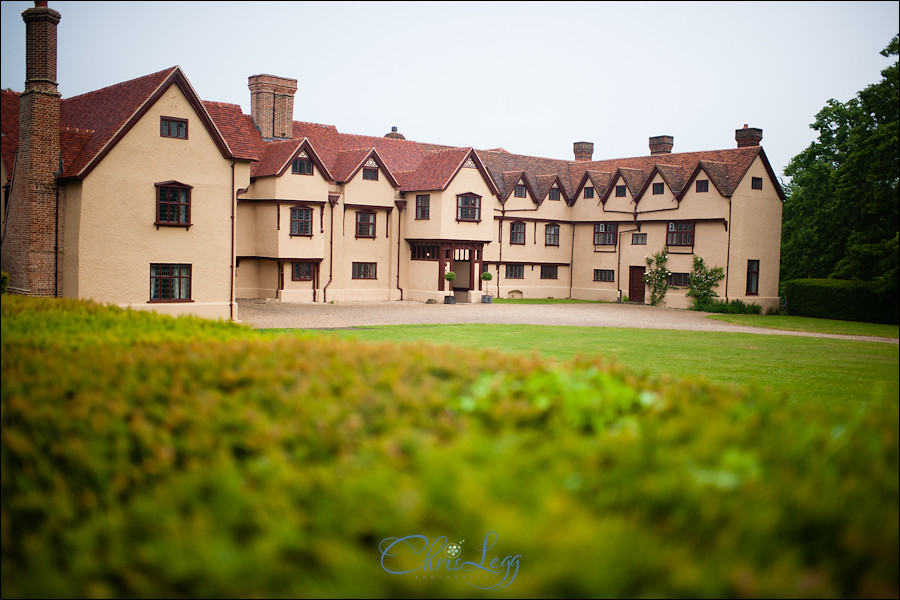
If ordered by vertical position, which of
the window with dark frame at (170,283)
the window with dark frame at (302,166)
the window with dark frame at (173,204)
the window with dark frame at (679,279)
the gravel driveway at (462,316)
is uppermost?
the window with dark frame at (302,166)

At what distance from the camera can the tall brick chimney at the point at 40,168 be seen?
2348cm

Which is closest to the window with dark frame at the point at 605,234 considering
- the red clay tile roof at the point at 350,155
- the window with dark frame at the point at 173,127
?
the red clay tile roof at the point at 350,155

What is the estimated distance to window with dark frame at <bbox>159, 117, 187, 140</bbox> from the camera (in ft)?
81.1

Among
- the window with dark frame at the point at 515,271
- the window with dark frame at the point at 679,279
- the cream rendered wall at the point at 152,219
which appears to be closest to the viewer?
the cream rendered wall at the point at 152,219

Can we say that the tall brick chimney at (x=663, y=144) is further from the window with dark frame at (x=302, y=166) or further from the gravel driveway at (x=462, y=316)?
the window with dark frame at (x=302, y=166)

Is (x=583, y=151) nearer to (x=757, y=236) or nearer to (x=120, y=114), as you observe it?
(x=757, y=236)

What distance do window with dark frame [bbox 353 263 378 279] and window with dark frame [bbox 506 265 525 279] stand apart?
8701 millimetres

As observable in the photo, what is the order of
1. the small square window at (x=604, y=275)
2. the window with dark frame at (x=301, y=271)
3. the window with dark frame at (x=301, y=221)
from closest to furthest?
the window with dark frame at (x=301, y=221), the window with dark frame at (x=301, y=271), the small square window at (x=604, y=275)

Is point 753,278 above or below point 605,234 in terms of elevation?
below

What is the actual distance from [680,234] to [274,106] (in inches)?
872

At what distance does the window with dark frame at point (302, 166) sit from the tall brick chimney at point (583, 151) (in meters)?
22.0

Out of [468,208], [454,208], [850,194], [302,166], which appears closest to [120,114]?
[302,166]

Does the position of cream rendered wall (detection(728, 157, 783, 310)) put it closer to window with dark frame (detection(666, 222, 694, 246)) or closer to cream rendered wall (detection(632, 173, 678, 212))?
window with dark frame (detection(666, 222, 694, 246))

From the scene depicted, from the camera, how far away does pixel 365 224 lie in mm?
39281
